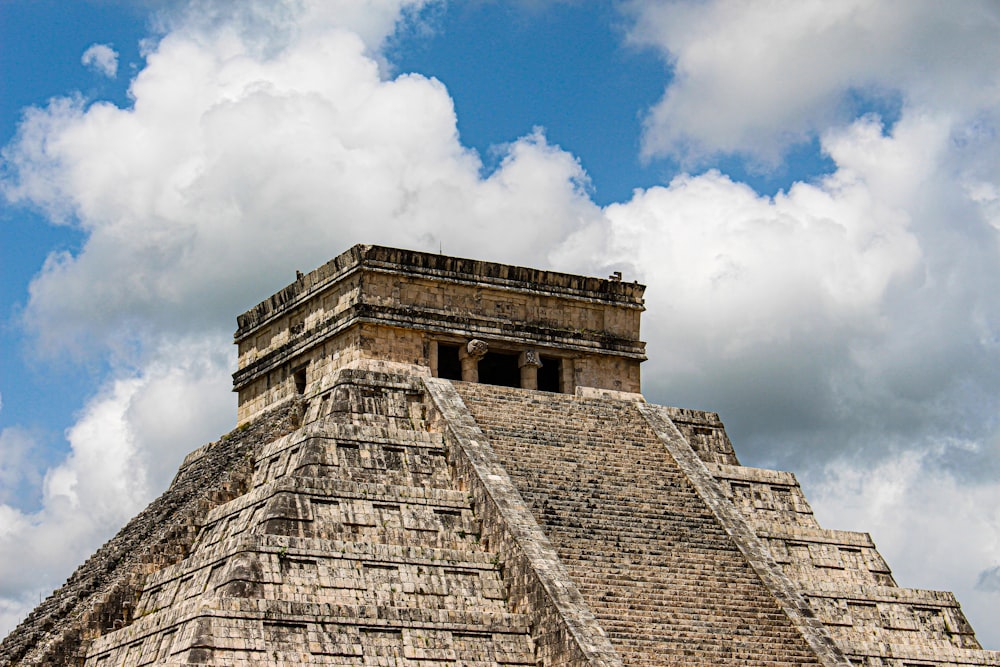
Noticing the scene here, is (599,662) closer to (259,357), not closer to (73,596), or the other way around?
(73,596)

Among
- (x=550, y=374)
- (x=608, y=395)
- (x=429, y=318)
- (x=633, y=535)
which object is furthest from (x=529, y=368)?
(x=633, y=535)

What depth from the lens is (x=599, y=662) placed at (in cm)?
1809

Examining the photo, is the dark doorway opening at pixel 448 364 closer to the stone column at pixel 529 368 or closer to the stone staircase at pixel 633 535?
the stone column at pixel 529 368

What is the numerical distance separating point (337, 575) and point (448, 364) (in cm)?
766

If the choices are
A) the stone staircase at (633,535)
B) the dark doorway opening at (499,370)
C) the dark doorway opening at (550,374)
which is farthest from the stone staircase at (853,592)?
the dark doorway opening at (499,370)

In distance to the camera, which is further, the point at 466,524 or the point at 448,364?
the point at 448,364

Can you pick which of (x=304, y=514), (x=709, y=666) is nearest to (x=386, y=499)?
(x=304, y=514)

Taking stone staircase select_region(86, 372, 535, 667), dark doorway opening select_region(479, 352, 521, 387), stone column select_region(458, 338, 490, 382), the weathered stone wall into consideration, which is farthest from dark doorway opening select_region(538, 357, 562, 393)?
stone staircase select_region(86, 372, 535, 667)

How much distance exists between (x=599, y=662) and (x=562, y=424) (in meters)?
6.03

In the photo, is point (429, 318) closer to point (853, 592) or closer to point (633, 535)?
point (633, 535)

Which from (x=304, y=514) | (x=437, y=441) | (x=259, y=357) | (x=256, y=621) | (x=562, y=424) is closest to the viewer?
(x=256, y=621)

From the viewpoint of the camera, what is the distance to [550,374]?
25.7m

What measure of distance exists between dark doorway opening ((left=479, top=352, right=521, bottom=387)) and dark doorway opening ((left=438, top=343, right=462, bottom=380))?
42 cm

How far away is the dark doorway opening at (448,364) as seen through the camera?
25.9 metres
